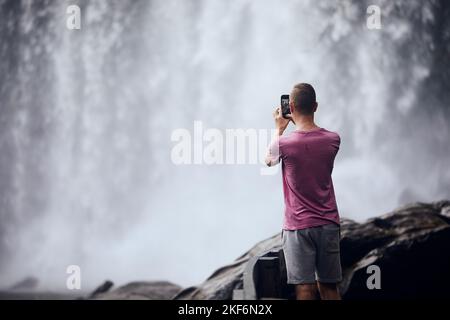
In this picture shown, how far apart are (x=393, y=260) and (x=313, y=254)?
3223 millimetres

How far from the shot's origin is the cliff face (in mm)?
4945

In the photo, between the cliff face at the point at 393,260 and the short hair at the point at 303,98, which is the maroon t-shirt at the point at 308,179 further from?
the cliff face at the point at 393,260

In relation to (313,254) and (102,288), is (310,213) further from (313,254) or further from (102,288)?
(102,288)

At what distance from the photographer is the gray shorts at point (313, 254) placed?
88.1 inches

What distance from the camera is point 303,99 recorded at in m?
2.39

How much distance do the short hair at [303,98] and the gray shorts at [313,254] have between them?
63 centimetres

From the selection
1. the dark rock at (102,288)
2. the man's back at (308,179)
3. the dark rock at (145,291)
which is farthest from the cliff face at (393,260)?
the man's back at (308,179)

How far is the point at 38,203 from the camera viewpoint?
23.5ft

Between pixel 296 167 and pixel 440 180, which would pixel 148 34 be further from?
pixel 296 167

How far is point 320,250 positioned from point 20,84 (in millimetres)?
5612

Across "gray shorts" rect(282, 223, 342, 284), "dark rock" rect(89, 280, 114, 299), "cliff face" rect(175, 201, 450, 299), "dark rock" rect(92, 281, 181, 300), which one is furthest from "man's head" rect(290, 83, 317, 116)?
"dark rock" rect(89, 280, 114, 299)
